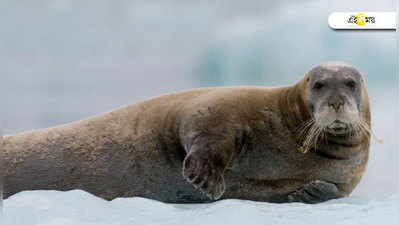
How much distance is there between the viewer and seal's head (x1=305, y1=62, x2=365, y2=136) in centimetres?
529

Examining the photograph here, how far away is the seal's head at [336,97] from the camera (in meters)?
5.29

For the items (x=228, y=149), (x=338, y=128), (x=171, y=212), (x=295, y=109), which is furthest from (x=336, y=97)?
(x=171, y=212)

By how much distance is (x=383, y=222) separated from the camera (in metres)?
4.31

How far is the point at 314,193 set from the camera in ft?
19.0

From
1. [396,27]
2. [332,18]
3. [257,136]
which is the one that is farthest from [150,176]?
[396,27]

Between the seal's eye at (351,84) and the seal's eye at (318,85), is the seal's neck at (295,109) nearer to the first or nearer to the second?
the seal's eye at (318,85)

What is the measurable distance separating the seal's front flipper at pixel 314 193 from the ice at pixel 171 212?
1.35 feet

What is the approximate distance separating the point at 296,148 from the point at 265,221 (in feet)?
4.98

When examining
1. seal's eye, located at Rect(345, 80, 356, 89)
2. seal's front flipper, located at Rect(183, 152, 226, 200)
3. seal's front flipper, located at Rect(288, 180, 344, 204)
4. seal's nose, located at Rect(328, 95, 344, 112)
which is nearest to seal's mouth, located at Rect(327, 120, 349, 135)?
seal's nose, located at Rect(328, 95, 344, 112)

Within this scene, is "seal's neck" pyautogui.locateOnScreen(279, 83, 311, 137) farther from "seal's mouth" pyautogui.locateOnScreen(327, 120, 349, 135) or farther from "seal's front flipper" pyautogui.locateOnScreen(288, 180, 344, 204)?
"seal's front flipper" pyautogui.locateOnScreen(288, 180, 344, 204)

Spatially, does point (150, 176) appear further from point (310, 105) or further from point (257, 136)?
point (310, 105)

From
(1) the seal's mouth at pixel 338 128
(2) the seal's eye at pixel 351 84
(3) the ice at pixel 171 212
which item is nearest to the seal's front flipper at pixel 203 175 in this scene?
(3) the ice at pixel 171 212

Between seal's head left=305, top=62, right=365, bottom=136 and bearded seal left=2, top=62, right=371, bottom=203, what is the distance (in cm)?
1

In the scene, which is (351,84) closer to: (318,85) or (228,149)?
(318,85)
